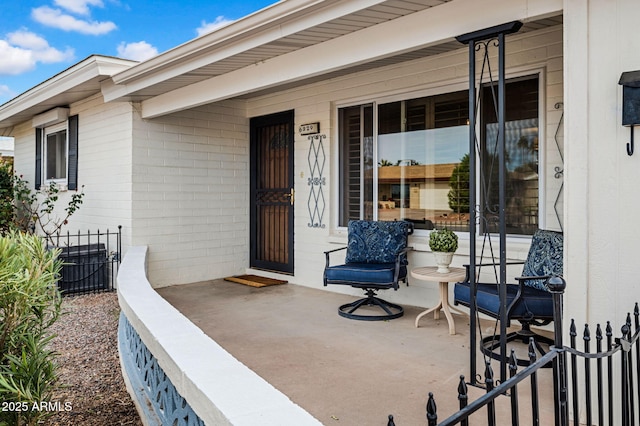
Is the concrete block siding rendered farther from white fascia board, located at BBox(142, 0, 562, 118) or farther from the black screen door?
white fascia board, located at BBox(142, 0, 562, 118)

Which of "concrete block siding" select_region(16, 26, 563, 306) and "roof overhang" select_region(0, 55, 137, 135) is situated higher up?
"roof overhang" select_region(0, 55, 137, 135)

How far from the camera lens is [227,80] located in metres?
4.68

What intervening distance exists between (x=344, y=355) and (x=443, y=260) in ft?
4.18

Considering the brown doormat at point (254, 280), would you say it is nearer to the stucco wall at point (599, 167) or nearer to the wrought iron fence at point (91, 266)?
the wrought iron fence at point (91, 266)

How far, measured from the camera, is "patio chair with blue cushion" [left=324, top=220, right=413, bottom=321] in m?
4.50

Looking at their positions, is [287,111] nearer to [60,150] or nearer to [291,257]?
[291,257]

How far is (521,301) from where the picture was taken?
10.6 ft

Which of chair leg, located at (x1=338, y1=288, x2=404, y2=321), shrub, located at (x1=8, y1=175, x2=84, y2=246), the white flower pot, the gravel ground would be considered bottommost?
the gravel ground

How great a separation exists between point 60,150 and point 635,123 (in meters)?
8.49

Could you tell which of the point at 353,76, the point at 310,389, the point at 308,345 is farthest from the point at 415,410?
the point at 353,76

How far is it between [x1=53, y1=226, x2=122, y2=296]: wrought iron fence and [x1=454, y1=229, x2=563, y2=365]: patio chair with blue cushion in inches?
176

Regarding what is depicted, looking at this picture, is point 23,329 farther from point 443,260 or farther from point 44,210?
point 44,210

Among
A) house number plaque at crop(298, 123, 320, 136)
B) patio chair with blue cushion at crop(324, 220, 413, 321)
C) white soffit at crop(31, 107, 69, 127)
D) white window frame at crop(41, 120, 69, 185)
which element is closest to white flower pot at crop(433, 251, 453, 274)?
patio chair with blue cushion at crop(324, 220, 413, 321)

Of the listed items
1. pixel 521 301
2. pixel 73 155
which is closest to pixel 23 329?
pixel 521 301
